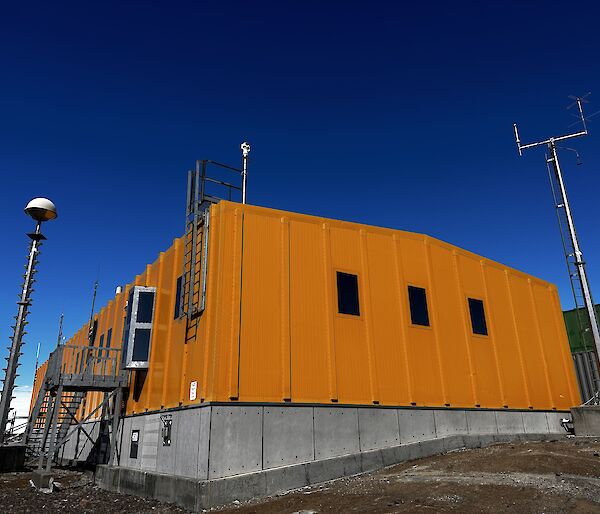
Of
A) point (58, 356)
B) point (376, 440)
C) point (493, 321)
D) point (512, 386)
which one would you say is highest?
point (493, 321)

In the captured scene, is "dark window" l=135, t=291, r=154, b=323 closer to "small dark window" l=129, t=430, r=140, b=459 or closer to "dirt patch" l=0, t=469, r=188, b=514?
"small dark window" l=129, t=430, r=140, b=459

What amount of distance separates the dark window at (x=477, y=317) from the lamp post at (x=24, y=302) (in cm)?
2142

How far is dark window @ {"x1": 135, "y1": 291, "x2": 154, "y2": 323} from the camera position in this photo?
19109 mm

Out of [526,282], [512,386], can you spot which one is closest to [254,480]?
[512,386]

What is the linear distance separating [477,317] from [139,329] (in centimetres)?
1369

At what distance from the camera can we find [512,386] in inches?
814

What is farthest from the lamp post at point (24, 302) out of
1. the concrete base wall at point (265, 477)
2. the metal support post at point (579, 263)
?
the metal support post at point (579, 263)

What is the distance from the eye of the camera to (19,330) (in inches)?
966

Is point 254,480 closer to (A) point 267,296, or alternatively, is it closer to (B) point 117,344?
(A) point 267,296

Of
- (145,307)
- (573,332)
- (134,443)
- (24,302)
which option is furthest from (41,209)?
(573,332)

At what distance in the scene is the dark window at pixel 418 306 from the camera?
18.4 meters

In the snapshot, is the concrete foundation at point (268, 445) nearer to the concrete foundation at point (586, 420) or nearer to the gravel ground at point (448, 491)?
the gravel ground at point (448, 491)

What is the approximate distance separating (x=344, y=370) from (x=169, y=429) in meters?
5.79

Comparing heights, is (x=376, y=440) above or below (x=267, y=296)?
below
